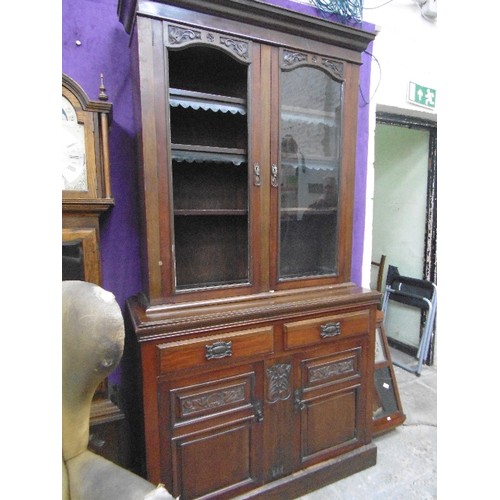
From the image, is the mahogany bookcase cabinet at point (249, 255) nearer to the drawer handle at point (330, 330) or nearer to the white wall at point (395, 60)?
the drawer handle at point (330, 330)

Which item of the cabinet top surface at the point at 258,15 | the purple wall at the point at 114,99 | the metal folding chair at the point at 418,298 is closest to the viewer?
the cabinet top surface at the point at 258,15

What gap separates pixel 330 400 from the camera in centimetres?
142

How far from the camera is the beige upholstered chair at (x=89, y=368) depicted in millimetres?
581

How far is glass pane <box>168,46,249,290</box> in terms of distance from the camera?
1.35 m

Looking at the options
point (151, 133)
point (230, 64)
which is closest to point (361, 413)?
point (151, 133)

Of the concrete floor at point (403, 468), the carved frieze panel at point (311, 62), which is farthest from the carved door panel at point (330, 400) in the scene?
the carved frieze panel at point (311, 62)

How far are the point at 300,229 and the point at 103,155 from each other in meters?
0.88

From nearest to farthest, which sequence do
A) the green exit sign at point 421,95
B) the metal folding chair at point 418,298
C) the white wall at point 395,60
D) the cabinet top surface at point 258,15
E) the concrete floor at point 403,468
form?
the cabinet top surface at point 258,15 → the concrete floor at point 403,468 → the white wall at point 395,60 → the green exit sign at point 421,95 → the metal folding chair at point 418,298

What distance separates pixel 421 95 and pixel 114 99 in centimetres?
191

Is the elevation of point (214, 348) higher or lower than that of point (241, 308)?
lower

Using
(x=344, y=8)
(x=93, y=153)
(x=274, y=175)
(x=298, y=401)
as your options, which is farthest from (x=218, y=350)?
(x=344, y=8)

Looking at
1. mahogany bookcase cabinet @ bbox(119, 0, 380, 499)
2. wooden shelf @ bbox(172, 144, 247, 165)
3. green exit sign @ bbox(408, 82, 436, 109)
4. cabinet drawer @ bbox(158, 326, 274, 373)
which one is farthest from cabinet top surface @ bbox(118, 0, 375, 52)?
cabinet drawer @ bbox(158, 326, 274, 373)

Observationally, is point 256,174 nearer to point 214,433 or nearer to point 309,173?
point 309,173

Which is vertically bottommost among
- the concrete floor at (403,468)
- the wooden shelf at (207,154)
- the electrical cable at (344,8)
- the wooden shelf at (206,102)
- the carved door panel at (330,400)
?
the concrete floor at (403,468)
